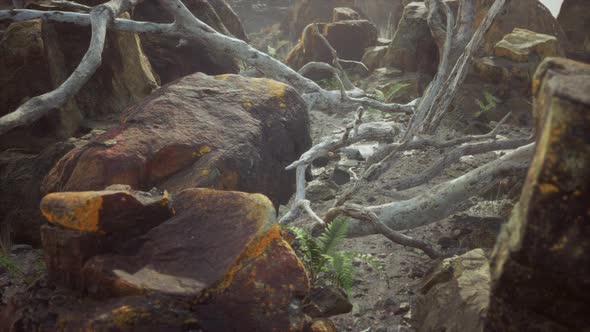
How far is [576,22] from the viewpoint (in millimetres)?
10273

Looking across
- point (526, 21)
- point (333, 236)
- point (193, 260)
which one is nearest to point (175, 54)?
point (333, 236)

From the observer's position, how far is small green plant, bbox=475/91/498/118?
7715 millimetres

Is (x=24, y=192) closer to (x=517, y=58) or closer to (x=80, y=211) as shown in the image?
(x=80, y=211)

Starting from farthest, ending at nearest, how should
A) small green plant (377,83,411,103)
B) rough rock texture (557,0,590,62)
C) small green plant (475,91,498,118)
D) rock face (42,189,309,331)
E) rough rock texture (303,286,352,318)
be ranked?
rough rock texture (557,0,590,62)
small green plant (377,83,411,103)
small green plant (475,91,498,118)
rough rock texture (303,286,352,318)
rock face (42,189,309,331)

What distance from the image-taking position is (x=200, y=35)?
7852mm

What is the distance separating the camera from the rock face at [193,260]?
2865 mm

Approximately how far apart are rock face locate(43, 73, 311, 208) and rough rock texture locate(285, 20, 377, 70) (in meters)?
5.64

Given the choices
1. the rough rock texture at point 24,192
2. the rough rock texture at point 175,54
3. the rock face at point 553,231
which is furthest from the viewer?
the rough rock texture at point 175,54

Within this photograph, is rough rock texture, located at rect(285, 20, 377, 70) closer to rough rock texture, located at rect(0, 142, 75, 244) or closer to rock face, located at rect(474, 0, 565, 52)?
rock face, located at rect(474, 0, 565, 52)

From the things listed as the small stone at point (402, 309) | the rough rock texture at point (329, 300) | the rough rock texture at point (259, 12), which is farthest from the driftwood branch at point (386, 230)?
the rough rock texture at point (259, 12)

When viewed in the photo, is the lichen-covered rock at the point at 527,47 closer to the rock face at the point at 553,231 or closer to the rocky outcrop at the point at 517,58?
the rocky outcrop at the point at 517,58

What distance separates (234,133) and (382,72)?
625 cm

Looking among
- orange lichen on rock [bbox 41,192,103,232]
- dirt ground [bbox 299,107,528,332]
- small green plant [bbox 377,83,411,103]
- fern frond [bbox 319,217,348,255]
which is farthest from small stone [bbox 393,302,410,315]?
small green plant [bbox 377,83,411,103]

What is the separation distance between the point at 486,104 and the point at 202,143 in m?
5.48
